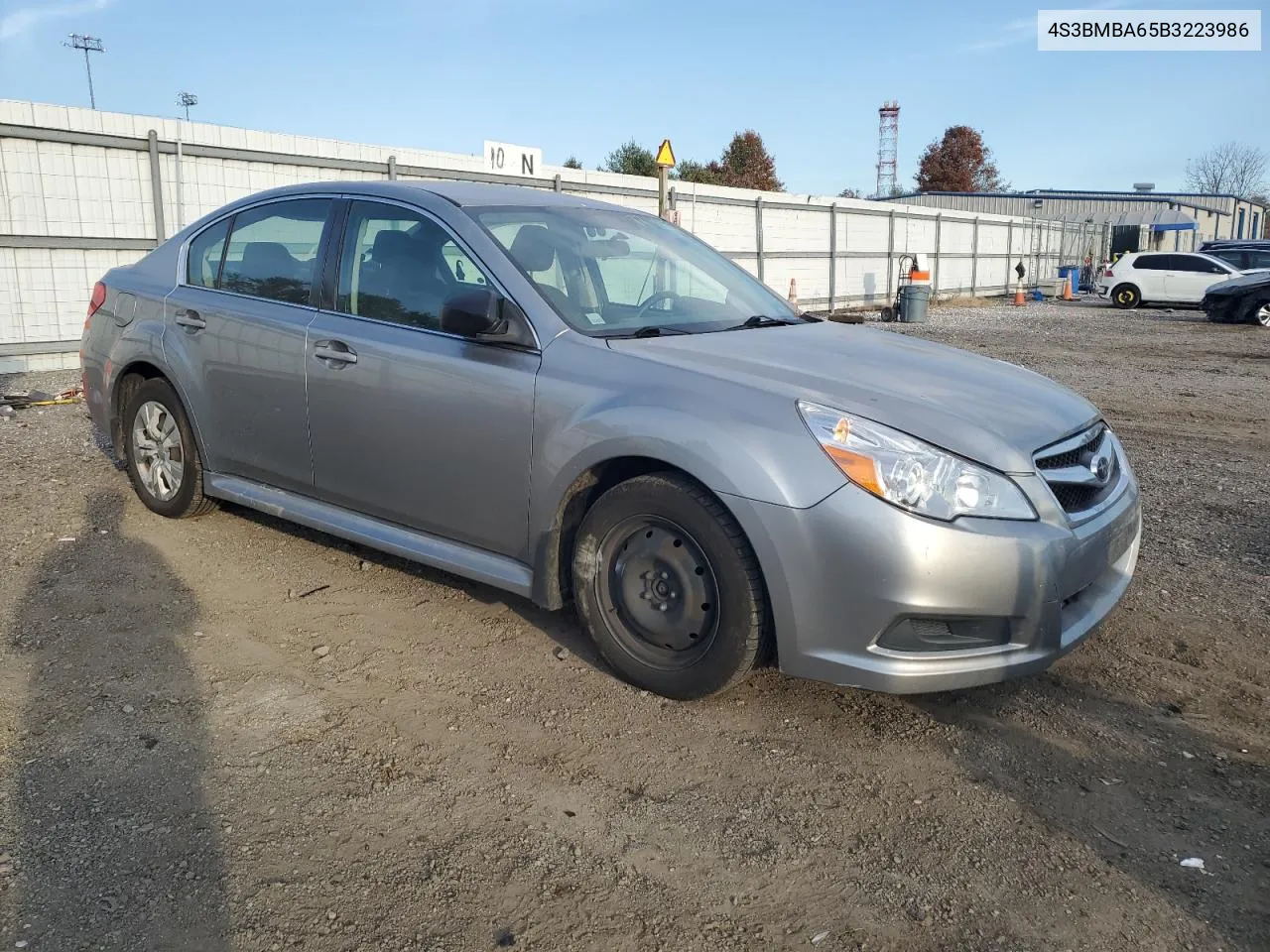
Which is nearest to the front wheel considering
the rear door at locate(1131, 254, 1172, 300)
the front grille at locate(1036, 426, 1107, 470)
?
the rear door at locate(1131, 254, 1172, 300)

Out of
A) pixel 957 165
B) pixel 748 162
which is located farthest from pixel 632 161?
pixel 957 165

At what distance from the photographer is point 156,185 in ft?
39.0

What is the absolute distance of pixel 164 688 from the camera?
3529 mm

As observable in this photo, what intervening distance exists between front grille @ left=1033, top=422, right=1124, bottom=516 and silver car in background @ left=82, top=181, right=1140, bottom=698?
1 centimetres

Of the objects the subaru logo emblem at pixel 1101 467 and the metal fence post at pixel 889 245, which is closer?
the subaru logo emblem at pixel 1101 467

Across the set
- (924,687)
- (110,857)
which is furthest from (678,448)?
(110,857)

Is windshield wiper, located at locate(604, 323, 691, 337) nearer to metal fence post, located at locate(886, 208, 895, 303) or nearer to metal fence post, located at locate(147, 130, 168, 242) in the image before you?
metal fence post, located at locate(147, 130, 168, 242)

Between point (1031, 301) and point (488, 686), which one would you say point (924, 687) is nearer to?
point (488, 686)

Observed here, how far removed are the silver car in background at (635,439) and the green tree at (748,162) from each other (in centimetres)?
5954

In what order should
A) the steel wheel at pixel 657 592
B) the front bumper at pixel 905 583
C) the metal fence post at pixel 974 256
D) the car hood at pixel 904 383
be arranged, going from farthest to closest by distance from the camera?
the metal fence post at pixel 974 256 → the steel wheel at pixel 657 592 → the car hood at pixel 904 383 → the front bumper at pixel 905 583

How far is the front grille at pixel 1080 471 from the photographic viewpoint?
3240 millimetres

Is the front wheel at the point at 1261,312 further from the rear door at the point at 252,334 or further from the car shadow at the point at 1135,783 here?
the rear door at the point at 252,334

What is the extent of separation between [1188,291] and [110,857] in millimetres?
29533

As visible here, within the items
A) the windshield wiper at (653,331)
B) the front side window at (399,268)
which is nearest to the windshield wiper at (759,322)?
the windshield wiper at (653,331)
